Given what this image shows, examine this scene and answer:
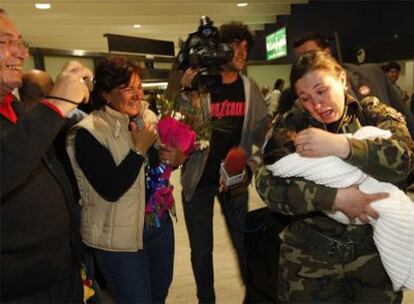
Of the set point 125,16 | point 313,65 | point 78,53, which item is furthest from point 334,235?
point 78,53

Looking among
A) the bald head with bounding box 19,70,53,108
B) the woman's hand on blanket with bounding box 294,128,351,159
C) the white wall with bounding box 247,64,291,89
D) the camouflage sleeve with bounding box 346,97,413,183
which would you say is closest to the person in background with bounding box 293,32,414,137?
the camouflage sleeve with bounding box 346,97,413,183

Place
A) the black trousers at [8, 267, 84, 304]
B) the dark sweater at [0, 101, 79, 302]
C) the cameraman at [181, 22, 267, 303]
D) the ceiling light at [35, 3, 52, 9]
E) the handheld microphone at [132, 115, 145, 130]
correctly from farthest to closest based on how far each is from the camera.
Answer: the ceiling light at [35, 3, 52, 9], the cameraman at [181, 22, 267, 303], the handheld microphone at [132, 115, 145, 130], the black trousers at [8, 267, 84, 304], the dark sweater at [0, 101, 79, 302]

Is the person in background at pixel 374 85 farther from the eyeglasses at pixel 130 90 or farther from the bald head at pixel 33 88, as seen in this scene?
the bald head at pixel 33 88

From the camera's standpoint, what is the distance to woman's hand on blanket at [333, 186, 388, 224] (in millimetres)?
1307

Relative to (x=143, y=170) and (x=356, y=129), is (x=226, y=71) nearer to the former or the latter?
(x=143, y=170)

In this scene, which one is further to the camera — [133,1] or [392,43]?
[392,43]

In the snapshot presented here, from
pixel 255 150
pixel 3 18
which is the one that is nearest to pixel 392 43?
pixel 255 150

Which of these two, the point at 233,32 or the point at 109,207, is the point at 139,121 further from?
the point at 233,32

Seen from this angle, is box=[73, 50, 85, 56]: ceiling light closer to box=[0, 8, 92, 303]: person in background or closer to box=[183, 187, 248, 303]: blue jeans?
box=[183, 187, 248, 303]: blue jeans

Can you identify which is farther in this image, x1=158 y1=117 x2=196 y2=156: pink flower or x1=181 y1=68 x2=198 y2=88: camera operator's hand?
x1=181 y1=68 x2=198 y2=88: camera operator's hand

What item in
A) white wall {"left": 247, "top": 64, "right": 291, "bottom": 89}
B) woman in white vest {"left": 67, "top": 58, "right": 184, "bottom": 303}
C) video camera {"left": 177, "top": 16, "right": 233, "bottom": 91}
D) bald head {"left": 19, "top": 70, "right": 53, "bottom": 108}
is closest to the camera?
woman in white vest {"left": 67, "top": 58, "right": 184, "bottom": 303}

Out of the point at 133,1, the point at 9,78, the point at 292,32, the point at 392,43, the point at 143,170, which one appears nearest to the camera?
the point at 9,78

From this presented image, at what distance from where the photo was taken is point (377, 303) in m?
1.40

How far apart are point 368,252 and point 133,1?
A: 227 inches
